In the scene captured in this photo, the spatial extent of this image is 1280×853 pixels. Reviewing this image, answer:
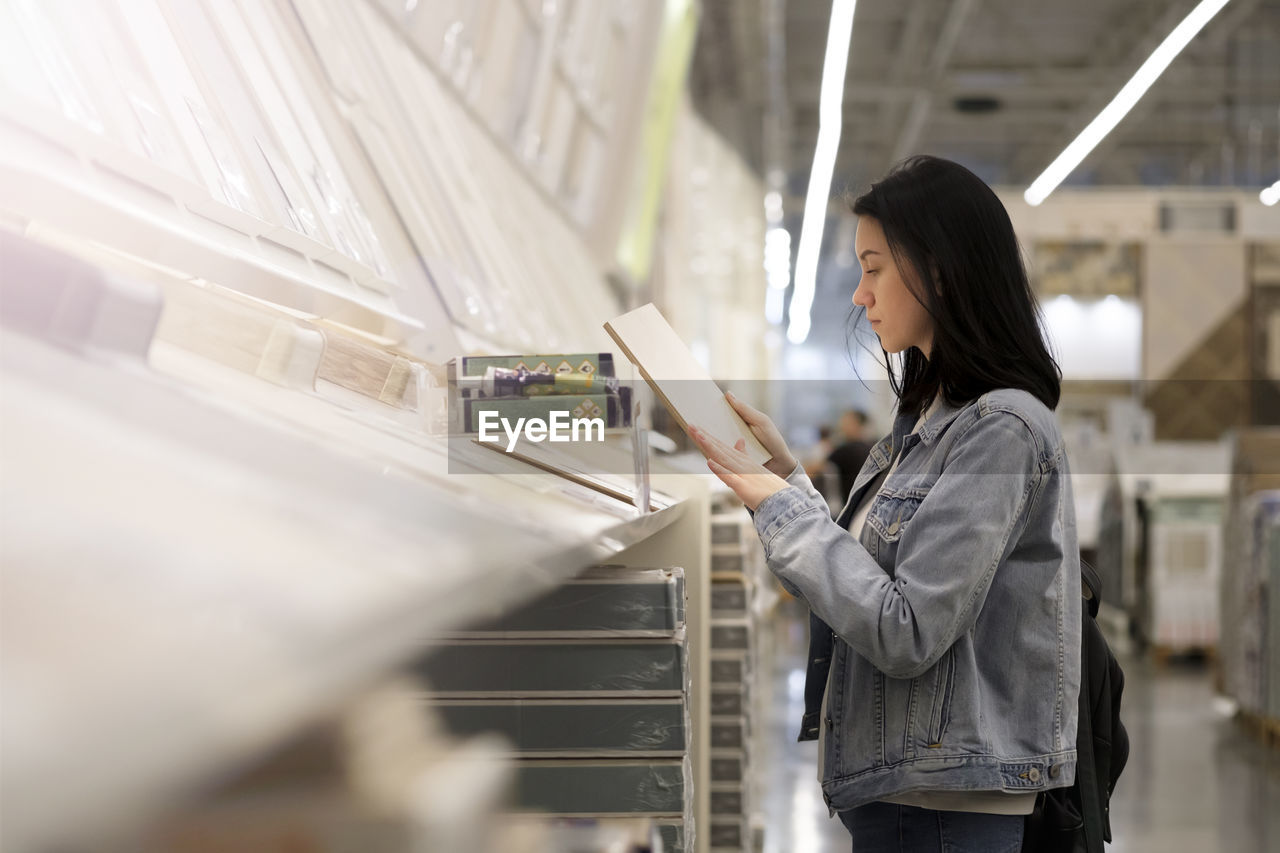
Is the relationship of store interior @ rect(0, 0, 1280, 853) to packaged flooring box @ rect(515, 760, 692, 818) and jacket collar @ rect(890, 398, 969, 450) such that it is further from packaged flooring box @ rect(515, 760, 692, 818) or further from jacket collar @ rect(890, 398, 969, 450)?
jacket collar @ rect(890, 398, 969, 450)

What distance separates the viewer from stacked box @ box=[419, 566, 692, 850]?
1.38m

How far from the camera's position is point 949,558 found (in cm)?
137

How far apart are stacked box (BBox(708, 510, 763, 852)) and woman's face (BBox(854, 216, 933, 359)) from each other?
141 cm

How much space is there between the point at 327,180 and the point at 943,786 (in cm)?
141

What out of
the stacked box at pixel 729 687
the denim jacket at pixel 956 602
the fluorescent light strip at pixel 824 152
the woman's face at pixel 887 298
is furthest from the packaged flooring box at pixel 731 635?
the woman's face at pixel 887 298

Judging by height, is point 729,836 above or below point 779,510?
below

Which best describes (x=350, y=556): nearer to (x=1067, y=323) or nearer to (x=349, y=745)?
(x=349, y=745)

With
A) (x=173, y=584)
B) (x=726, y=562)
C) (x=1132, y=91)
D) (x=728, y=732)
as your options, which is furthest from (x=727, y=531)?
(x=1132, y=91)

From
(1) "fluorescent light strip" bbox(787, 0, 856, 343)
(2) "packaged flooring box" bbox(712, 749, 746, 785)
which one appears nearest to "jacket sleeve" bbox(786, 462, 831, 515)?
(1) "fluorescent light strip" bbox(787, 0, 856, 343)

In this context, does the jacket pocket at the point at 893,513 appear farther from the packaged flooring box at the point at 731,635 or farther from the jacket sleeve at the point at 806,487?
the packaged flooring box at the point at 731,635

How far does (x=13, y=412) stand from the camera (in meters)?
0.51

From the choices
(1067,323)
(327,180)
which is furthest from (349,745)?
(1067,323)

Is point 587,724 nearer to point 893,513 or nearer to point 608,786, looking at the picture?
point 608,786

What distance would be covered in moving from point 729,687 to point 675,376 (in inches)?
60.9
